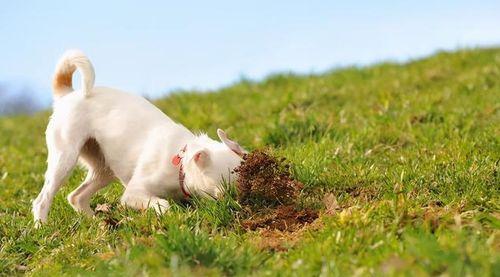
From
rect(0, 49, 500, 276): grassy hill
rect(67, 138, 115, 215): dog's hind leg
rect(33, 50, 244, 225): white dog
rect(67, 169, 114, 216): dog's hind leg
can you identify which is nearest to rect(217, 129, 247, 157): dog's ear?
rect(33, 50, 244, 225): white dog

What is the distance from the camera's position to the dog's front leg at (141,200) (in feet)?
18.1

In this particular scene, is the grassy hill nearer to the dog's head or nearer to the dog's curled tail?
the dog's head

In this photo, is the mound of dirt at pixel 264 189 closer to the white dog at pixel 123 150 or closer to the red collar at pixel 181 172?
the white dog at pixel 123 150

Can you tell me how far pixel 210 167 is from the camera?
546 centimetres

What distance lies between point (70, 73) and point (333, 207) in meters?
2.63

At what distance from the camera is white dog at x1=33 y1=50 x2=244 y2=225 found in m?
5.54

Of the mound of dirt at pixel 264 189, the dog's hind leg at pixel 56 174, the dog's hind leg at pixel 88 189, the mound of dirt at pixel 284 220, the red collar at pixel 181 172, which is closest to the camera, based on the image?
the mound of dirt at pixel 284 220

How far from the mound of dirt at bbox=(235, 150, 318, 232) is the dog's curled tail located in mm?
1558

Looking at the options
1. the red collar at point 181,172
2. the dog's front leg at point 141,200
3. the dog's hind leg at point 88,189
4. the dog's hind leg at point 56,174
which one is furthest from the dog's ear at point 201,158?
the dog's hind leg at point 88,189

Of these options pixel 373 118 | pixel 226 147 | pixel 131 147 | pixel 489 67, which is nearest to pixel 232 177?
pixel 226 147

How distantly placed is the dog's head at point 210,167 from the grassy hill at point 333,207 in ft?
0.38

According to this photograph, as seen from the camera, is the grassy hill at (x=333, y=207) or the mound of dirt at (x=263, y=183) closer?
the grassy hill at (x=333, y=207)

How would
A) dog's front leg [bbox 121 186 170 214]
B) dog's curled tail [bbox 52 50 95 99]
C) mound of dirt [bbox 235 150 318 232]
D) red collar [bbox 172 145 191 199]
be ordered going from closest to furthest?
mound of dirt [bbox 235 150 318 232]
dog's front leg [bbox 121 186 170 214]
red collar [bbox 172 145 191 199]
dog's curled tail [bbox 52 50 95 99]

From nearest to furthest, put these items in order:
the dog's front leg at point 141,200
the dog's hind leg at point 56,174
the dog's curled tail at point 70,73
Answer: the dog's front leg at point 141,200
the dog's hind leg at point 56,174
the dog's curled tail at point 70,73
